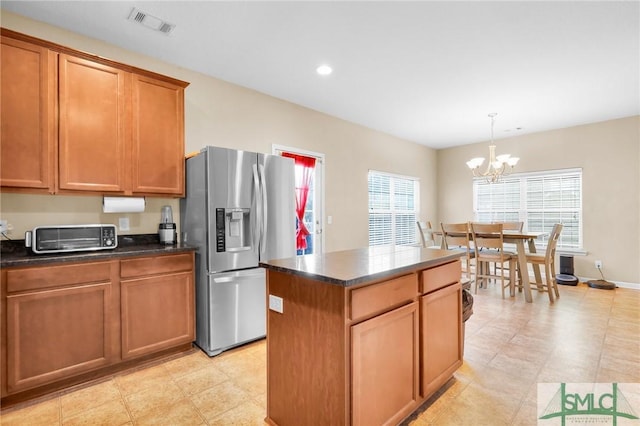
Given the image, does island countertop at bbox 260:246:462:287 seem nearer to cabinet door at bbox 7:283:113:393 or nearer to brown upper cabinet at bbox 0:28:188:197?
cabinet door at bbox 7:283:113:393

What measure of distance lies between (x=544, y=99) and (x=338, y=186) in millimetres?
2913

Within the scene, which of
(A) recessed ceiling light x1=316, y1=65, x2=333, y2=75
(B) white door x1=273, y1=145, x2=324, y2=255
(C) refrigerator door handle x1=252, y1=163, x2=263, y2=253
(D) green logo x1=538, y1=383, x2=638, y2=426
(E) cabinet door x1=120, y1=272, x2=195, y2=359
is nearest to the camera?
(D) green logo x1=538, y1=383, x2=638, y2=426

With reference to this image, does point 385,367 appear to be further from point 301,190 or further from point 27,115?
point 301,190

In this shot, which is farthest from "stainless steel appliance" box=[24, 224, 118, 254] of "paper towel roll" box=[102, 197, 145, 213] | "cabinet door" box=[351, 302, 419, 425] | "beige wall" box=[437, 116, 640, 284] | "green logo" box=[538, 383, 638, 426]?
"beige wall" box=[437, 116, 640, 284]

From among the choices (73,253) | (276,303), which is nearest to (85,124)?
(73,253)

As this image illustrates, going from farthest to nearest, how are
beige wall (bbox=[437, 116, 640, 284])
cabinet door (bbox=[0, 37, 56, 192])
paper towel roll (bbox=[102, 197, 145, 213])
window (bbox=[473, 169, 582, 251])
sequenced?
window (bbox=[473, 169, 582, 251]) < beige wall (bbox=[437, 116, 640, 284]) < paper towel roll (bbox=[102, 197, 145, 213]) < cabinet door (bbox=[0, 37, 56, 192])

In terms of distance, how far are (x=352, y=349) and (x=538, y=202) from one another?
589cm

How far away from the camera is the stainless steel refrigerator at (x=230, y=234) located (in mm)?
2662

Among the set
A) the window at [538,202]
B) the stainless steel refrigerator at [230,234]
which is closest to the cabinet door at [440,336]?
the stainless steel refrigerator at [230,234]

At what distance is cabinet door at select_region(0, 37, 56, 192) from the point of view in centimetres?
209

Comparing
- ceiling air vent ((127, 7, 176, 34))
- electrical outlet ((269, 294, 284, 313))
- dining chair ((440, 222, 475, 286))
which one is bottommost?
electrical outlet ((269, 294, 284, 313))

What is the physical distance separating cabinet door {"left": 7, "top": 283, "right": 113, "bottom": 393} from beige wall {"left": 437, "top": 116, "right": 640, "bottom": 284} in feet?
21.8

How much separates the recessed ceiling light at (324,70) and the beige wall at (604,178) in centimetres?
447

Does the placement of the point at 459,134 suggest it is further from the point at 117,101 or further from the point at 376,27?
the point at 117,101
